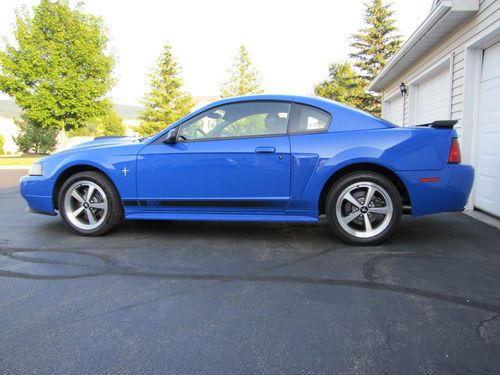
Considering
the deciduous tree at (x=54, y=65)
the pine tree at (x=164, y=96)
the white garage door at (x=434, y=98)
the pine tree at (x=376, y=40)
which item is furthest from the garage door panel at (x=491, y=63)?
the pine tree at (x=164, y=96)

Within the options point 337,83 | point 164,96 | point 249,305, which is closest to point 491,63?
point 249,305

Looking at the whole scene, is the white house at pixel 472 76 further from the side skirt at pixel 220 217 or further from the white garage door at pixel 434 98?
the side skirt at pixel 220 217

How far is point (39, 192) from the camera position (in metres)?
4.15

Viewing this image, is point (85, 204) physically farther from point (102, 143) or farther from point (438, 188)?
point (438, 188)

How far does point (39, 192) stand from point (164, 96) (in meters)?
34.9

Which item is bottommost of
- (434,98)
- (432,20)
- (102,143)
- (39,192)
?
(39,192)

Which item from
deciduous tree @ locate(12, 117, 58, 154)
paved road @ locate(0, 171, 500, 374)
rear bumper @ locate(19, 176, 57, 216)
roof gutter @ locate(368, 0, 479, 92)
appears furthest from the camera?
deciduous tree @ locate(12, 117, 58, 154)

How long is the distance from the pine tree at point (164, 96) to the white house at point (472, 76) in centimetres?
3221

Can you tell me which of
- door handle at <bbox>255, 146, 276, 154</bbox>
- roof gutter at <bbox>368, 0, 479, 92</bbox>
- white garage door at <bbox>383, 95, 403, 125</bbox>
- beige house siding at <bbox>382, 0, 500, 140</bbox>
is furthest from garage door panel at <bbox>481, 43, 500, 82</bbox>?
white garage door at <bbox>383, 95, 403, 125</bbox>

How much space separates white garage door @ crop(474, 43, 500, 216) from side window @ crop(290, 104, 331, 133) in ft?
9.36

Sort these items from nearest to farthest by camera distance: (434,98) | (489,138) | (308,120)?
(308,120) < (489,138) < (434,98)

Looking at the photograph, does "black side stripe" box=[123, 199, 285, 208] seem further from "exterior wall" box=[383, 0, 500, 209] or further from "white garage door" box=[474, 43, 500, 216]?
"exterior wall" box=[383, 0, 500, 209]

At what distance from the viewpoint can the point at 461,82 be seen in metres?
5.84

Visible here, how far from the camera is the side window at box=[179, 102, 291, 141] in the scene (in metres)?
3.80
